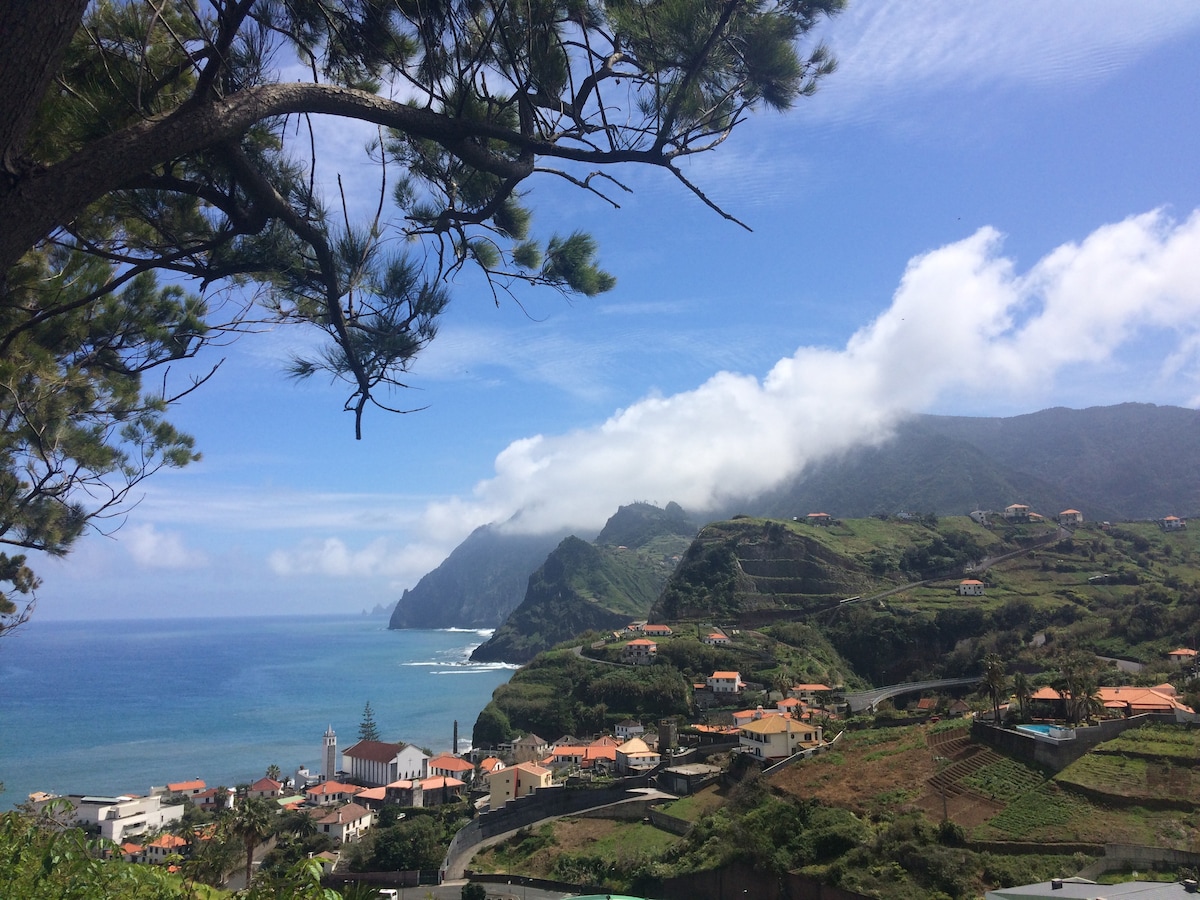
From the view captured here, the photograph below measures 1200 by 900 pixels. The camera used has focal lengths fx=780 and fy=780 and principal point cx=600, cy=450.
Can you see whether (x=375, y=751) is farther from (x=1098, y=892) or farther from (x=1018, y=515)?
(x=1018, y=515)

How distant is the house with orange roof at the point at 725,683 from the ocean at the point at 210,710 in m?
18.9

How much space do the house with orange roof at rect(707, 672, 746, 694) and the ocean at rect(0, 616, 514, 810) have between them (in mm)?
18914

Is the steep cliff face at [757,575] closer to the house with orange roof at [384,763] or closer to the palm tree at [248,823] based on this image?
the house with orange roof at [384,763]

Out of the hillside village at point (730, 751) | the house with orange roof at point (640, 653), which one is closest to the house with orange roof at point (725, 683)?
the hillside village at point (730, 751)

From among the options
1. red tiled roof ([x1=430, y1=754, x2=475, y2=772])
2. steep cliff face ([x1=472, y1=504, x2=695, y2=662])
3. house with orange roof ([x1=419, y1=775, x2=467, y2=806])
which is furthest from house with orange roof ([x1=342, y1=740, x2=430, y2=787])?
steep cliff face ([x1=472, y1=504, x2=695, y2=662])

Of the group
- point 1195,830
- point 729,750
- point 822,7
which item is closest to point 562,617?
point 729,750

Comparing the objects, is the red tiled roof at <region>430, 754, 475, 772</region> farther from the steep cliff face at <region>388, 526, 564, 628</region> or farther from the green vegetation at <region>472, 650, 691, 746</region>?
the steep cliff face at <region>388, 526, 564, 628</region>

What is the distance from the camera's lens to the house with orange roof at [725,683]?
132 ft

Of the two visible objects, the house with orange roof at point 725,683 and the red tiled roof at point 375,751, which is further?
the house with orange roof at point 725,683

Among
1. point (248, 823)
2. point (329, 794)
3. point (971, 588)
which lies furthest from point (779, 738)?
point (971, 588)

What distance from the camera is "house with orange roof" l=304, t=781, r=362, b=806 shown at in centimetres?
3419

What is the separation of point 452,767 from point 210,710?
47.4 metres

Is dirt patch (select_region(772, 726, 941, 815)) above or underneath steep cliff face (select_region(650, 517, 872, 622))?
underneath

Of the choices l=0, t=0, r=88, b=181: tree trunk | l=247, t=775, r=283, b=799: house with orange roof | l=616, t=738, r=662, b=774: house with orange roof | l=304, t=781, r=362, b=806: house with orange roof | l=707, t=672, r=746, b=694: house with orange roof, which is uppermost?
l=0, t=0, r=88, b=181: tree trunk
